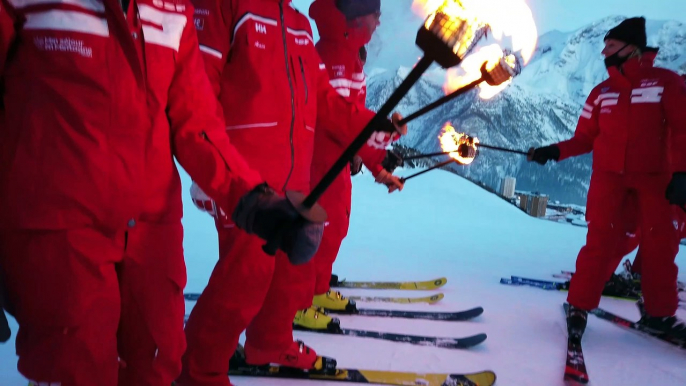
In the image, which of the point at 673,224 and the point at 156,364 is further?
the point at 673,224

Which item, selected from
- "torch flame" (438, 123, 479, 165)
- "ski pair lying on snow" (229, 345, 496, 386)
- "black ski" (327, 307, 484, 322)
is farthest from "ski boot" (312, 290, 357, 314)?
"torch flame" (438, 123, 479, 165)

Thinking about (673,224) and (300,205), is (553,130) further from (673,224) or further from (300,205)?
(300,205)

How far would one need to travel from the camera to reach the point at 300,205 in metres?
0.90

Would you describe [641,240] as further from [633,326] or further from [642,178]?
[633,326]

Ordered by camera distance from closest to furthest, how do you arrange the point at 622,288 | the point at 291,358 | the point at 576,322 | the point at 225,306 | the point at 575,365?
the point at 225,306
the point at 291,358
the point at 575,365
the point at 576,322
the point at 622,288

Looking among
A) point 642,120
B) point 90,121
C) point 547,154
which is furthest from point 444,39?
point 547,154

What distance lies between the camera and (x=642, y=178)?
2.52 meters

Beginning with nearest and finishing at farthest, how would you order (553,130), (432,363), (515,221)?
(432,363)
(515,221)
(553,130)

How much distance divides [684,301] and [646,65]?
2.01m

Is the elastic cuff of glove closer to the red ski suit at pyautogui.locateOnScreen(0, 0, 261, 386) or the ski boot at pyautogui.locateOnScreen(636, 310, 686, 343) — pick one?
the red ski suit at pyautogui.locateOnScreen(0, 0, 261, 386)

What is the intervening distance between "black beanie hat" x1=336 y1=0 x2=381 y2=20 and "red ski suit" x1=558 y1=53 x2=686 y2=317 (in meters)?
1.46


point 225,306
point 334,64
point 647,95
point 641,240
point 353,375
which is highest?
point 647,95

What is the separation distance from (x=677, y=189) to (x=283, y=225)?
2314mm

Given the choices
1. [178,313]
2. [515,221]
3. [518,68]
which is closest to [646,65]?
[518,68]
